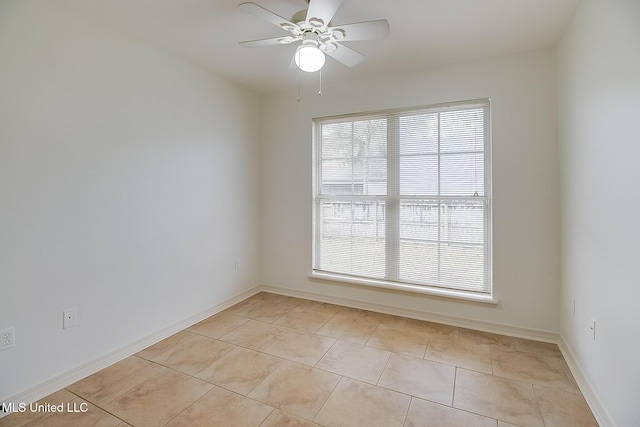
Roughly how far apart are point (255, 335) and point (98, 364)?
3.70 feet

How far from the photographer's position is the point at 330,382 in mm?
1966

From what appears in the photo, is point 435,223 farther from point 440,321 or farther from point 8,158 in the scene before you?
point 8,158

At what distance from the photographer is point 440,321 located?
2.86m

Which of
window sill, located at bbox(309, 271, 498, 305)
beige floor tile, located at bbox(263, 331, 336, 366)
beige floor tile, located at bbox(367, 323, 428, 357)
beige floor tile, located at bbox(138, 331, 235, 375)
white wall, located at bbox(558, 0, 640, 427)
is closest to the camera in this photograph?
white wall, located at bbox(558, 0, 640, 427)

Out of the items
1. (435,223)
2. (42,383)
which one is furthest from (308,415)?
(435,223)

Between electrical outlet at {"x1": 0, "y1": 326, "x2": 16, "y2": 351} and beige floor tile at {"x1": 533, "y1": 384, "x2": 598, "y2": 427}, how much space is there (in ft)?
9.89

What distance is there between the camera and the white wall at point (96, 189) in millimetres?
1739

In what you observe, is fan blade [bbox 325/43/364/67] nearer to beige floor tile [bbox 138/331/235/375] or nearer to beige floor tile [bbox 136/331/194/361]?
beige floor tile [bbox 138/331/235/375]

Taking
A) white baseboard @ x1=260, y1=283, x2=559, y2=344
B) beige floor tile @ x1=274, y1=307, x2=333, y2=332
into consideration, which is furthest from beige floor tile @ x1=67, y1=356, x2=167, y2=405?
white baseboard @ x1=260, y1=283, x2=559, y2=344

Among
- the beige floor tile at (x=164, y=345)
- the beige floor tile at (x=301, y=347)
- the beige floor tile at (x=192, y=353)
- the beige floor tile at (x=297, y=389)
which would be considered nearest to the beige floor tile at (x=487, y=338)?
the beige floor tile at (x=301, y=347)

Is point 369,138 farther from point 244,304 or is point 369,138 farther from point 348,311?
point 244,304

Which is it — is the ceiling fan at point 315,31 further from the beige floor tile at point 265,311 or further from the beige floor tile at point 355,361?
the beige floor tile at point 265,311

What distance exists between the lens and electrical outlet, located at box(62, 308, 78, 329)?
195 cm

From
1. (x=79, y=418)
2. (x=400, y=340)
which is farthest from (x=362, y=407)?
(x=79, y=418)
